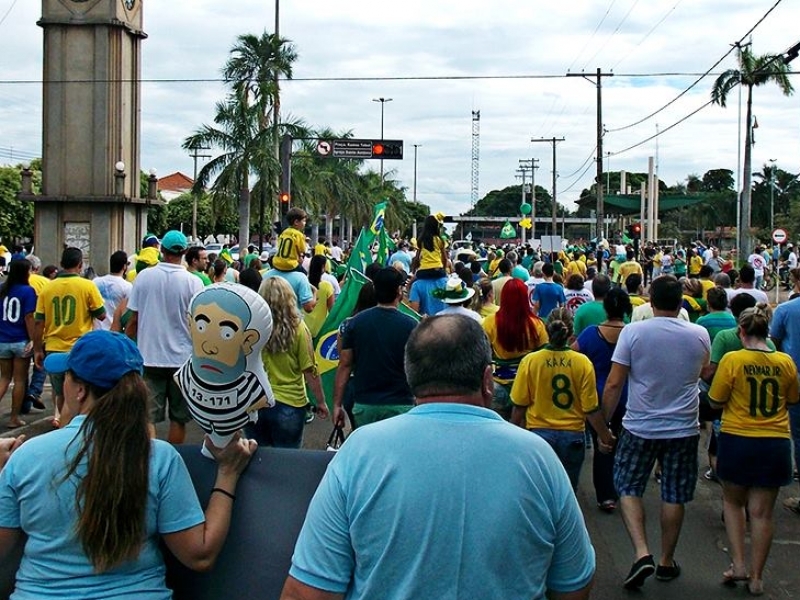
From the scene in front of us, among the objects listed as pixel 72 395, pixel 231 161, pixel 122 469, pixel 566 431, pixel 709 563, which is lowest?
pixel 709 563

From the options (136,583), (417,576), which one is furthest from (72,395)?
(417,576)

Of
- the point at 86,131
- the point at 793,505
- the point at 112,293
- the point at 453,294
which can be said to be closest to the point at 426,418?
the point at 453,294

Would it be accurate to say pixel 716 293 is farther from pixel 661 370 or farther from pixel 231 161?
pixel 231 161

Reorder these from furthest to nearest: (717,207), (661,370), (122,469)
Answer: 1. (717,207)
2. (661,370)
3. (122,469)

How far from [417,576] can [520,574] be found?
28cm

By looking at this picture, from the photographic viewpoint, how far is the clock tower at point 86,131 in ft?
89.9

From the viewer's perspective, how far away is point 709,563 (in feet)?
21.4

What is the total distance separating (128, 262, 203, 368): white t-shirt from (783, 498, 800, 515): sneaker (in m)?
4.96

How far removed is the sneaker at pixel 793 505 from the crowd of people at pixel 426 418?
0.04 ft

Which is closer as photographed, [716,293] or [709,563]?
[709,563]

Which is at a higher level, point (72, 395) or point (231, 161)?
point (231, 161)

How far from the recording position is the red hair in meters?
7.47

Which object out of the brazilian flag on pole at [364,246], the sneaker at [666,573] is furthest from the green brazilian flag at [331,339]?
the sneaker at [666,573]

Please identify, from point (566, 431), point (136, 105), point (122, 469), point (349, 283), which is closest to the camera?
point (122, 469)
